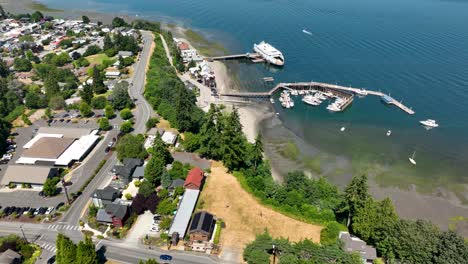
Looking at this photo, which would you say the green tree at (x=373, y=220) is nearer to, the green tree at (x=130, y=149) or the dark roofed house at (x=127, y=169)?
the dark roofed house at (x=127, y=169)

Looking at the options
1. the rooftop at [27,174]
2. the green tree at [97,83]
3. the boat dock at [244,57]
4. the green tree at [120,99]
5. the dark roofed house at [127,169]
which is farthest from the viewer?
the boat dock at [244,57]

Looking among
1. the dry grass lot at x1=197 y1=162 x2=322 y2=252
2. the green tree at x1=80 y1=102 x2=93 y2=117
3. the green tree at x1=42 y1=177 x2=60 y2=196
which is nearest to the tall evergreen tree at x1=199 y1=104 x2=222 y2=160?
the dry grass lot at x1=197 y1=162 x2=322 y2=252

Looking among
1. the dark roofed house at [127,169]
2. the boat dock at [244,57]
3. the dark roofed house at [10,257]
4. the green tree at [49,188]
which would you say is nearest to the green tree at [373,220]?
the dark roofed house at [127,169]

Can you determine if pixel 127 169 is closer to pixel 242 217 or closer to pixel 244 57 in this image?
pixel 242 217

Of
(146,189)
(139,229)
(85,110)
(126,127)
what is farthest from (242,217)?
(85,110)

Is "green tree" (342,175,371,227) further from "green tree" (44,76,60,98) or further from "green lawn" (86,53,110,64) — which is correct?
"green lawn" (86,53,110,64)
